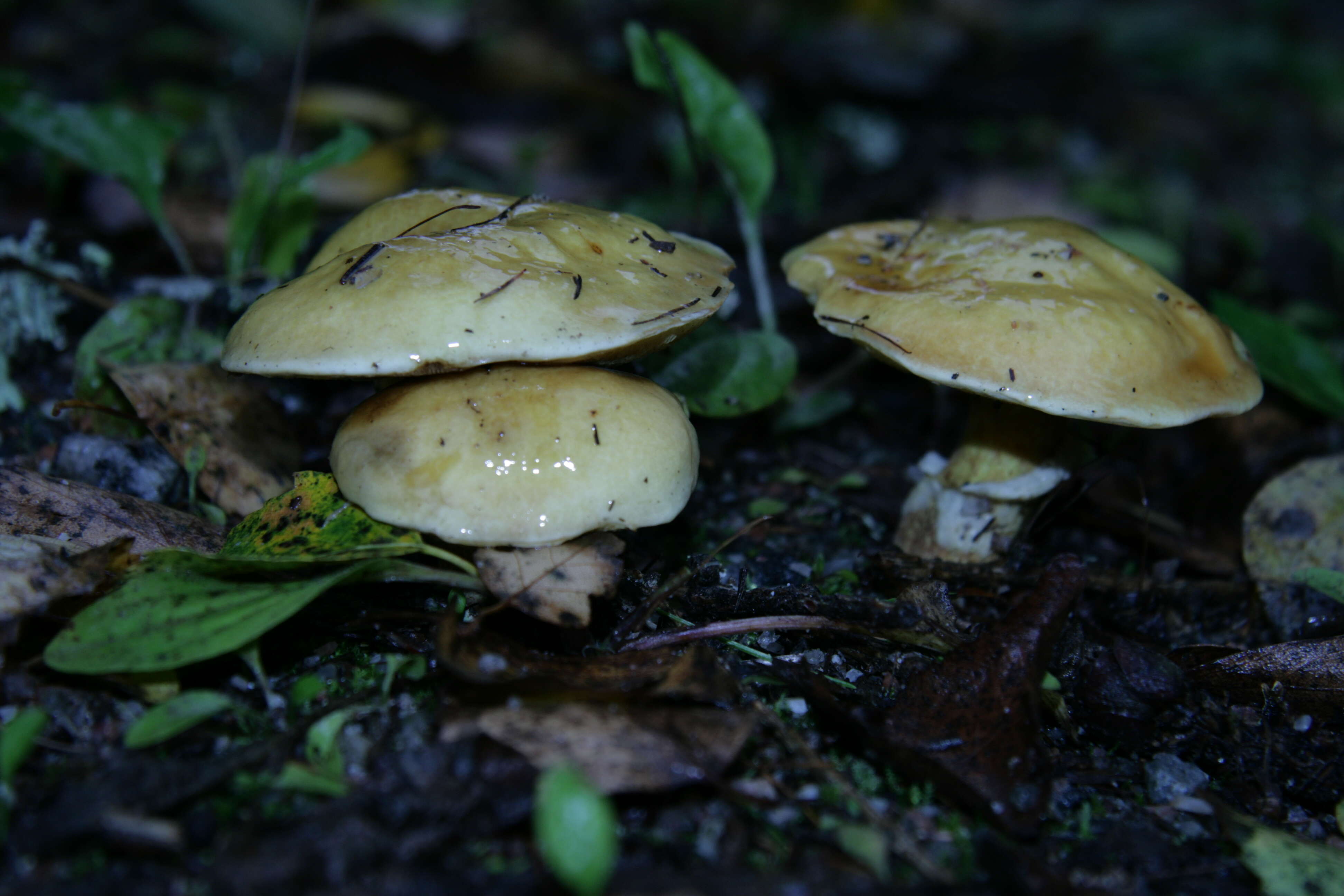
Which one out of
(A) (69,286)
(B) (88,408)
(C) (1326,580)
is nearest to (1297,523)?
(C) (1326,580)

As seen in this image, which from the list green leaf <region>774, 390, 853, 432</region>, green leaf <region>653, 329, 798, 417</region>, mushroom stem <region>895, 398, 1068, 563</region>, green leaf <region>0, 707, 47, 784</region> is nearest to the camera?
green leaf <region>0, 707, 47, 784</region>

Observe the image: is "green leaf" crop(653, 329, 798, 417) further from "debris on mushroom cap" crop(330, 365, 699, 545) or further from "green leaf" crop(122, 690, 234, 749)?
"green leaf" crop(122, 690, 234, 749)

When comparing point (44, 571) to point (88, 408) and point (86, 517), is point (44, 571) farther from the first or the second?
point (88, 408)

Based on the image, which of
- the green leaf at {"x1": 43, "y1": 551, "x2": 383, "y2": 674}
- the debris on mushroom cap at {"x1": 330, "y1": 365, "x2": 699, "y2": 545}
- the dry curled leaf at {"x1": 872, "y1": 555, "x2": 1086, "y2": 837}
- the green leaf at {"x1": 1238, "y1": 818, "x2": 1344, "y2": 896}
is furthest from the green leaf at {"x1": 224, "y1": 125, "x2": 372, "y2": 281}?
the green leaf at {"x1": 1238, "y1": 818, "x2": 1344, "y2": 896}

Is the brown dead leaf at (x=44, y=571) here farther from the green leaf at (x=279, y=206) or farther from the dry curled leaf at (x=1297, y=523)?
the dry curled leaf at (x=1297, y=523)

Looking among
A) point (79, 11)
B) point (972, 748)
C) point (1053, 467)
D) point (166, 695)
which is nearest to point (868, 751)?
point (972, 748)

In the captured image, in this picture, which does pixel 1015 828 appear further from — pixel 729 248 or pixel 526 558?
pixel 729 248
